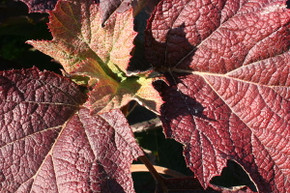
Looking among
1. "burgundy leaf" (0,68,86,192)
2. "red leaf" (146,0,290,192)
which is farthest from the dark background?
"burgundy leaf" (0,68,86,192)

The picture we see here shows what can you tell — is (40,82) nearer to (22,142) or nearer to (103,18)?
(22,142)

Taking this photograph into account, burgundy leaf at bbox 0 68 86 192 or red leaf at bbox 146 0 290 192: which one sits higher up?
burgundy leaf at bbox 0 68 86 192

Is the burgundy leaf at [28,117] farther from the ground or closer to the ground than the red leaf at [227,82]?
farther from the ground

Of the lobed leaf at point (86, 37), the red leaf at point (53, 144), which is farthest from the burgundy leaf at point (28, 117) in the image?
the lobed leaf at point (86, 37)

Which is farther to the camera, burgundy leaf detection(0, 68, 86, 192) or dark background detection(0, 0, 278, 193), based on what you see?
dark background detection(0, 0, 278, 193)

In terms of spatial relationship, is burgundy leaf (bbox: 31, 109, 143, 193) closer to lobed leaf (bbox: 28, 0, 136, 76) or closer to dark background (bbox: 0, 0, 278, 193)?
lobed leaf (bbox: 28, 0, 136, 76)

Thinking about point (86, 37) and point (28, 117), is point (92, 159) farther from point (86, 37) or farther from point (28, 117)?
point (86, 37)

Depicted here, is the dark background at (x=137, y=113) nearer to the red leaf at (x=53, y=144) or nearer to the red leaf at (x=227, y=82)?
the red leaf at (x=227, y=82)
